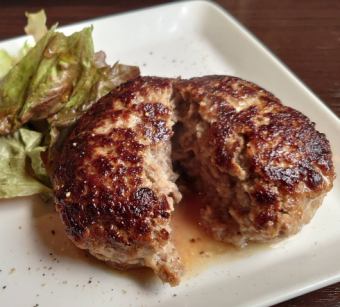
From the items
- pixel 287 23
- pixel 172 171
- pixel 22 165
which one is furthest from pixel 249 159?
pixel 287 23

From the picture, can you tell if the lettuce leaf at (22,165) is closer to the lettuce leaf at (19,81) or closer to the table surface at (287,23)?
the lettuce leaf at (19,81)

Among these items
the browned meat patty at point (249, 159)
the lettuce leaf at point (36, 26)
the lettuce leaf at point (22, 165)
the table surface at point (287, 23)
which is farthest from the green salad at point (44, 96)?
the table surface at point (287, 23)

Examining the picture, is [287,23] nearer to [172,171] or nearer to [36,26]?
[36,26]

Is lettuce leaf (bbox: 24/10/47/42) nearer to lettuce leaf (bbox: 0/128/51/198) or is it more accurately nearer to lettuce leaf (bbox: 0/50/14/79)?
lettuce leaf (bbox: 0/50/14/79)

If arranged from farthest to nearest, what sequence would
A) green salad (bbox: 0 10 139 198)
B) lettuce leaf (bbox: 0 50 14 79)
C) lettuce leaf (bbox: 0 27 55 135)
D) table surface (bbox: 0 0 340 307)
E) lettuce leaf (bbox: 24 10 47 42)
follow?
table surface (bbox: 0 0 340 307) < lettuce leaf (bbox: 24 10 47 42) < lettuce leaf (bbox: 0 50 14 79) < lettuce leaf (bbox: 0 27 55 135) < green salad (bbox: 0 10 139 198)

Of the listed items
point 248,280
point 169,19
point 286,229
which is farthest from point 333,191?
point 169,19

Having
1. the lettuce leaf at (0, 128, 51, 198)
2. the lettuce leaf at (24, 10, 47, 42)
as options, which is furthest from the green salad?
the lettuce leaf at (24, 10, 47, 42)
